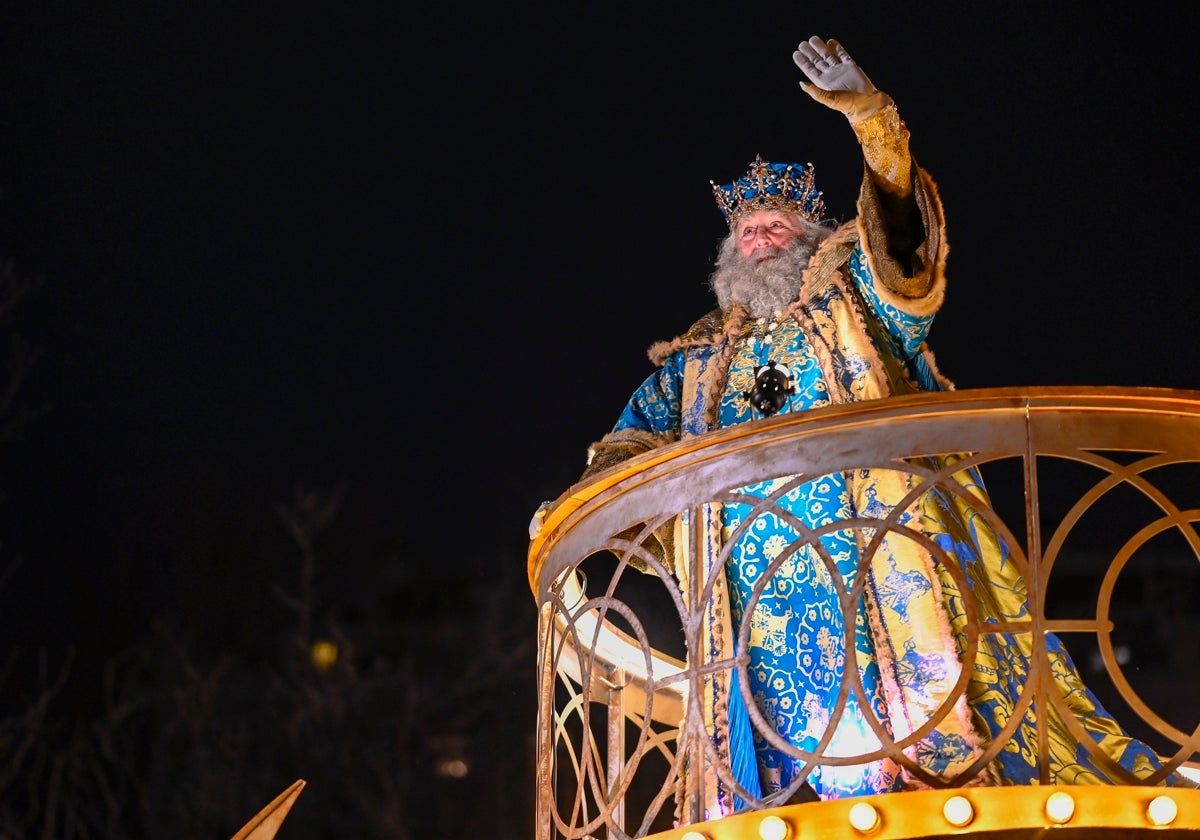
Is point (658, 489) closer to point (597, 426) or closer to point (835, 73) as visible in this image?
point (835, 73)

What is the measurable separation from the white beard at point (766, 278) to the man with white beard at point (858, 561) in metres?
0.01

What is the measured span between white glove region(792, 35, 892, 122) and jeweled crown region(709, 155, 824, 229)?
1.11m

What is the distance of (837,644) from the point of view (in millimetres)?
5793

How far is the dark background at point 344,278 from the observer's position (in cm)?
1377

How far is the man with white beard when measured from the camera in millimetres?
5527

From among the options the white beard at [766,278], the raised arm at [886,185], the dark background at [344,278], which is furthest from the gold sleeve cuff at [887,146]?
the dark background at [344,278]

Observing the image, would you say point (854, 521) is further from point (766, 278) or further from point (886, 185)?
point (766, 278)

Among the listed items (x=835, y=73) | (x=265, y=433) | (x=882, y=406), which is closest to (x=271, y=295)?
(x=265, y=433)

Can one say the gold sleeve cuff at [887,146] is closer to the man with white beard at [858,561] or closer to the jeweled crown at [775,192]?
the man with white beard at [858,561]

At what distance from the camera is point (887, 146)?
19.0 ft

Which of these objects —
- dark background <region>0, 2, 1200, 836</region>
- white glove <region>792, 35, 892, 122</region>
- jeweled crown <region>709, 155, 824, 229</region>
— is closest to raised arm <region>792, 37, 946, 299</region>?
white glove <region>792, 35, 892, 122</region>

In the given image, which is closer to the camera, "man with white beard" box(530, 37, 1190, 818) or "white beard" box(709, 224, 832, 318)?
"man with white beard" box(530, 37, 1190, 818)

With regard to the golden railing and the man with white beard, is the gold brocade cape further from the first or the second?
the golden railing

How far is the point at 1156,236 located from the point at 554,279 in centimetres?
453
